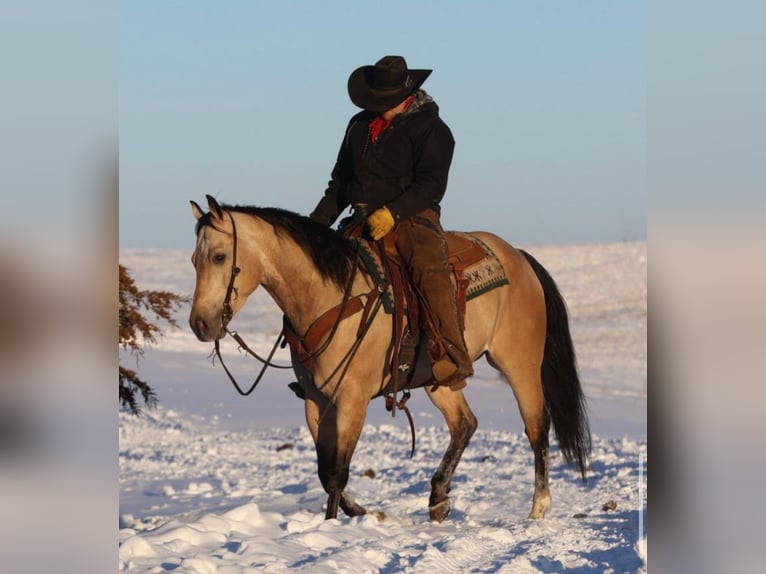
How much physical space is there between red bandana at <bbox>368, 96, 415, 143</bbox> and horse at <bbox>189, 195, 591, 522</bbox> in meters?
0.72

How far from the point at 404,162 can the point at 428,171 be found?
16cm

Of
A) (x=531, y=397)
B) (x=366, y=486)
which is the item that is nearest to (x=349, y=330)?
(x=531, y=397)

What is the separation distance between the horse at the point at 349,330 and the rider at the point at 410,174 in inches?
10.4

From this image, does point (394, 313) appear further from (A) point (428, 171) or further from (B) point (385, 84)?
(B) point (385, 84)

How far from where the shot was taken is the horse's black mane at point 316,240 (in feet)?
18.6

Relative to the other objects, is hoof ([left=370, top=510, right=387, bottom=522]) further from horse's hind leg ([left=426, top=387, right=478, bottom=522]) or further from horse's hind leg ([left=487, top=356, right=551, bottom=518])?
horse's hind leg ([left=487, top=356, right=551, bottom=518])

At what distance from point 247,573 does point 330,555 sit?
65 cm

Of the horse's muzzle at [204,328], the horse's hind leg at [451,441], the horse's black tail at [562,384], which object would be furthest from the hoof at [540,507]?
the horse's muzzle at [204,328]

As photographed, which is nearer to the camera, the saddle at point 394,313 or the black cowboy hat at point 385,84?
the saddle at point 394,313

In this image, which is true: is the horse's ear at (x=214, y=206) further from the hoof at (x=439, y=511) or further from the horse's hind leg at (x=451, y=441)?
the hoof at (x=439, y=511)

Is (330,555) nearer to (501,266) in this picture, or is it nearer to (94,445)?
(501,266)

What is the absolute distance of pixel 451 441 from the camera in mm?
6965

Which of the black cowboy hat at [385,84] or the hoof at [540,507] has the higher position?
the black cowboy hat at [385,84]

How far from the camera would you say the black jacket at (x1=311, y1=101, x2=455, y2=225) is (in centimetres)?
610
